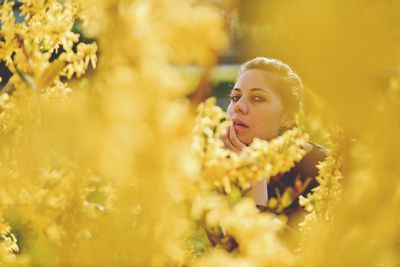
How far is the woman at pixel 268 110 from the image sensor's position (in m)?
2.74

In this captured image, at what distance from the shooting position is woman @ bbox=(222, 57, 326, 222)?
2738mm

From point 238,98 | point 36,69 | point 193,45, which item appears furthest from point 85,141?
point 238,98

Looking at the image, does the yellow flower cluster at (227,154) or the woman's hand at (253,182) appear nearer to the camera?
the yellow flower cluster at (227,154)

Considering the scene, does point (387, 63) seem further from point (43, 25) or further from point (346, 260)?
point (43, 25)

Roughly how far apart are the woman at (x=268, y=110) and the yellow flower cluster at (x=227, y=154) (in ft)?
3.85

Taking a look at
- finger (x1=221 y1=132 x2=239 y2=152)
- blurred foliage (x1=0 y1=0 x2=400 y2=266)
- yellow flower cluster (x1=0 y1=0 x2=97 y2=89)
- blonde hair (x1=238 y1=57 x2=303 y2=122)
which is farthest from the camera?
blonde hair (x1=238 y1=57 x2=303 y2=122)

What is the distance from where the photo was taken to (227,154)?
1260 mm

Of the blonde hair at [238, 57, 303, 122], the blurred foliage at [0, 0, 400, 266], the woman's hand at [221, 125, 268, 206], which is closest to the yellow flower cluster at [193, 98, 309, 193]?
the blurred foliage at [0, 0, 400, 266]

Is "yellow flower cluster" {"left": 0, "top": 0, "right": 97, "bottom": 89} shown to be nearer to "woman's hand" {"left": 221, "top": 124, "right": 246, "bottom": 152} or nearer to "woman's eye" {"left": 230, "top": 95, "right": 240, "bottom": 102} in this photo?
"woman's hand" {"left": 221, "top": 124, "right": 246, "bottom": 152}

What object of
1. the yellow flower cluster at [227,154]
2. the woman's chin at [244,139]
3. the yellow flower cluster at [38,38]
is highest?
the woman's chin at [244,139]

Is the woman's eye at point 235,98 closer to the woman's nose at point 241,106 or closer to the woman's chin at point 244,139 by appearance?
the woman's nose at point 241,106

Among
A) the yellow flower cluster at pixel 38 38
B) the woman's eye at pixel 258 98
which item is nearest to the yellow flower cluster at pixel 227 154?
the yellow flower cluster at pixel 38 38

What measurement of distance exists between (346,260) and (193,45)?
1.43ft

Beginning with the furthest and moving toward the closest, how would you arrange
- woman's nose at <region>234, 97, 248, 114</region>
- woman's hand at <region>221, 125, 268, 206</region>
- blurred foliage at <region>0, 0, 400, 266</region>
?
woman's nose at <region>234, 97, 248, 114</region>
woman's hand at <region>221, 125, 268, 206</region>
blurred foliage at <region>0, 0, 400, 266</region>
